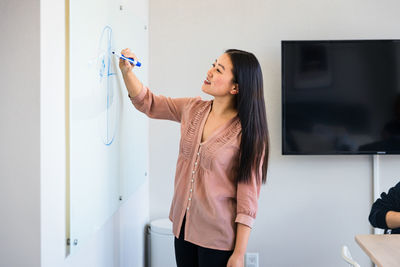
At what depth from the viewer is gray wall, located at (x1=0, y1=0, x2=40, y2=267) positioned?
1.06 meters

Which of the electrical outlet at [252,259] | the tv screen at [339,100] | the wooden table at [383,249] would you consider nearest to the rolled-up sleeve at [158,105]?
the wooden table at [383,249]

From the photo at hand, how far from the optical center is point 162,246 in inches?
102

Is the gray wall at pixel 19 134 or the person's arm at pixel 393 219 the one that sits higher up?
the gray wall at pixel 19 134

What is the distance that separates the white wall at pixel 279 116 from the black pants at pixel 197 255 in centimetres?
126

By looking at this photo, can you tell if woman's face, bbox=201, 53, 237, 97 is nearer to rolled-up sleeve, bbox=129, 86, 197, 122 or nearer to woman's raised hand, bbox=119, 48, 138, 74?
rolled-up sleeve, bbox=129, 86, 197, 122

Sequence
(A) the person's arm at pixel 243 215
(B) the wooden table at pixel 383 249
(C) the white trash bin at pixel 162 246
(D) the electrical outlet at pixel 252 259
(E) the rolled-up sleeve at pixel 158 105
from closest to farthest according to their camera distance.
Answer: (B) the wooden table at pixel 383 249, (A) the person's arm at pixel 243 215, (E) the rolled-up sleeve at pixel 158 105, (C) the white trash bin at pixel 162 246, (D) the electrical outlet at pixel 252 259

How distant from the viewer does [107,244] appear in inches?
68.4

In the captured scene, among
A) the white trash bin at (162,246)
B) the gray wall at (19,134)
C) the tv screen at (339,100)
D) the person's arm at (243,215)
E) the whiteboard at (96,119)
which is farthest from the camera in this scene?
the tv screen at (339,100)

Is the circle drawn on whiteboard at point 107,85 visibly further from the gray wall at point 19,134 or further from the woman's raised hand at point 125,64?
the gray wall at point 19,134

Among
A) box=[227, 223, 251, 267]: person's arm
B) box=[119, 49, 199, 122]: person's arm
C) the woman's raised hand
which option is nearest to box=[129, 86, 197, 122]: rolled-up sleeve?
box=[119, 49, 199, 122]: person's arm

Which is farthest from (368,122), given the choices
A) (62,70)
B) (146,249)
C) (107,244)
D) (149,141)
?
(62,70)

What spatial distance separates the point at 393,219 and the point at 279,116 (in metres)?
1.27

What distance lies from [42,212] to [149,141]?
1.82m

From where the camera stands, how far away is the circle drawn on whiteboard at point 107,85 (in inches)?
60.7
